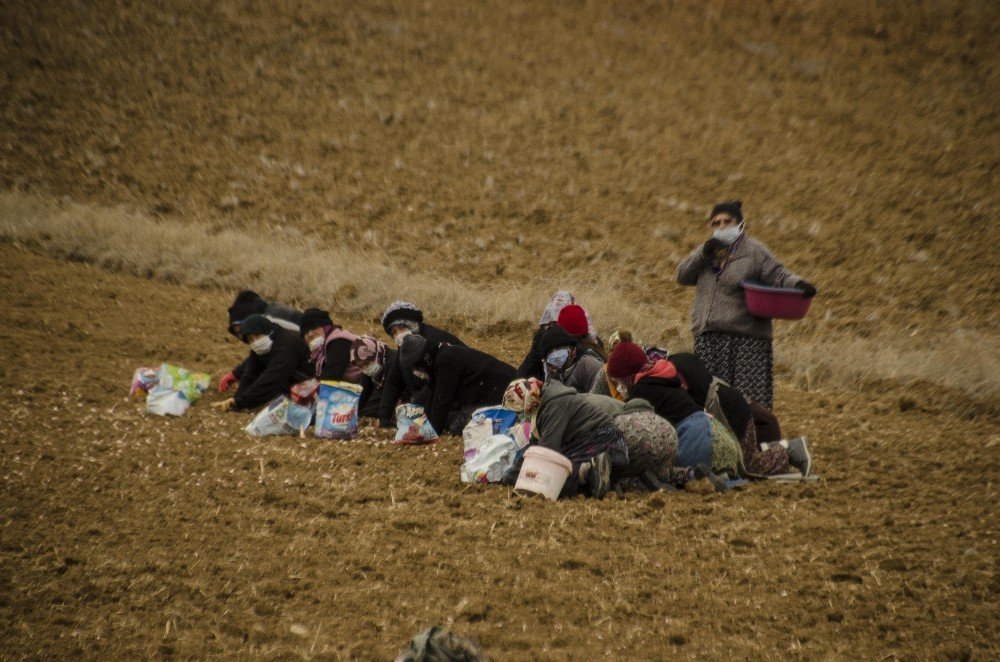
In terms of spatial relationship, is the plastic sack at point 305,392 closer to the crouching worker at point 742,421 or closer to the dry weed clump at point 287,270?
the crouching worker at point 742,421

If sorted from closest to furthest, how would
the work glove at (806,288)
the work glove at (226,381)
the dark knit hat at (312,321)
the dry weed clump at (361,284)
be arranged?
the work glove at (806,288)
the dark knit hat at (312,321)
the work glove at (226,381)
the dry weed clump at (361,284)

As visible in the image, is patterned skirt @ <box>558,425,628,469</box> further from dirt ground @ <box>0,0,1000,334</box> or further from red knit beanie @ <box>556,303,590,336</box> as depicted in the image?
dirt ground @ <box>0,0,1000,334</box>

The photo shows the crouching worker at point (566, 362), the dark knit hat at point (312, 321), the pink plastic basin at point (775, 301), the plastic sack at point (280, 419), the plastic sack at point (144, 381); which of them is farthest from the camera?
the plastic sack at point (144, 381)

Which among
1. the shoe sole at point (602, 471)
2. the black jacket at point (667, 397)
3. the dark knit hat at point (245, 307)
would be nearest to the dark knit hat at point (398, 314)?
the dark knit hat at point (245, 307)

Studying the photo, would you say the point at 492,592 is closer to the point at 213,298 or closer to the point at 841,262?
the point at 213,298

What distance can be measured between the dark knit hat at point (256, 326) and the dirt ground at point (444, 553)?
0.79 m

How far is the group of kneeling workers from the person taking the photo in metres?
5.23

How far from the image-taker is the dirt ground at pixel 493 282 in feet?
13.0

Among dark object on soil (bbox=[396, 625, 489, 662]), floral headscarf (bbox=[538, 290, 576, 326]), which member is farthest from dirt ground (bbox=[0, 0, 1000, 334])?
dark object on soil (bbox=[396, 625, 489, 662])

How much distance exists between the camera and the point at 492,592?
411cm

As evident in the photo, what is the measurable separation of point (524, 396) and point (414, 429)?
1065mm

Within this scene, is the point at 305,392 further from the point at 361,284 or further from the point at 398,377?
the point at 361,284

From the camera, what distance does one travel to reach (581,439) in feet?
17.1

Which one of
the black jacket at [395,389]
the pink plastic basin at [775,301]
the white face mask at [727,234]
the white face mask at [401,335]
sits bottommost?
the black jacket at [395,389]
